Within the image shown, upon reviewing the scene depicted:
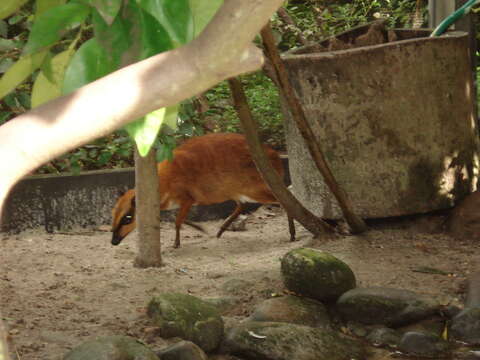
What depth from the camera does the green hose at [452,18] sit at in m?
6.19

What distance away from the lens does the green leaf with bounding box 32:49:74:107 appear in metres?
1.36

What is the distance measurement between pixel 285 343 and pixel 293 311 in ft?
1.39

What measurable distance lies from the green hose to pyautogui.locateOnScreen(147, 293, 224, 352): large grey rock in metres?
2.98

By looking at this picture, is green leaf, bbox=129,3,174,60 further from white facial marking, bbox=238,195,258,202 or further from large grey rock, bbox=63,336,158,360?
white facial marking, bbox=238,195,258,202

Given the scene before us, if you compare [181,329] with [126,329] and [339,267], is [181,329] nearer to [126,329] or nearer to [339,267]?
[126,329]

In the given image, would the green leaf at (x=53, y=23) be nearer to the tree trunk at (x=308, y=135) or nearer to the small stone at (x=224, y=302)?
the tree trunk at (x=308, y=135)

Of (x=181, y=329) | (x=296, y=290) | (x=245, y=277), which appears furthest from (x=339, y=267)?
(x=181, y=329)

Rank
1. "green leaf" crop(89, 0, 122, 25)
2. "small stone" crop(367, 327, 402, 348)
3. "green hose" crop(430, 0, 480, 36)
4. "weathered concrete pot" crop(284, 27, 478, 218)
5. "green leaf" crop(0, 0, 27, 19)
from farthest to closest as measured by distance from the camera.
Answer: "green hose" crop(430, 0, 480, 36) < "weathered concrete pot" crop(284, 27, 478, 218) < "small stone" crop(367, 327, 402, 348) < "green leaf" crop(0, 0, 27, 19) < "green leaf" crop(89, 0, 122, 25)

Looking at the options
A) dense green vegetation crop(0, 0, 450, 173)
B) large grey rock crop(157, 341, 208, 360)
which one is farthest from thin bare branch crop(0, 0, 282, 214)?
dense green vegetation crop(0, 0, 450, 173)

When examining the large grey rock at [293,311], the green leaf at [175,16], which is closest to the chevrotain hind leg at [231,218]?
the large grey rock at [293,311]

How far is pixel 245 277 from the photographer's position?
512 cm

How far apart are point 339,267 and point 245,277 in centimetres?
65

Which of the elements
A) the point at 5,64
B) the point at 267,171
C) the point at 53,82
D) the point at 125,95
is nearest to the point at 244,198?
the point at 267,171

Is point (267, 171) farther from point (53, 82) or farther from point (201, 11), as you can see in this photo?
point (201, 11)
